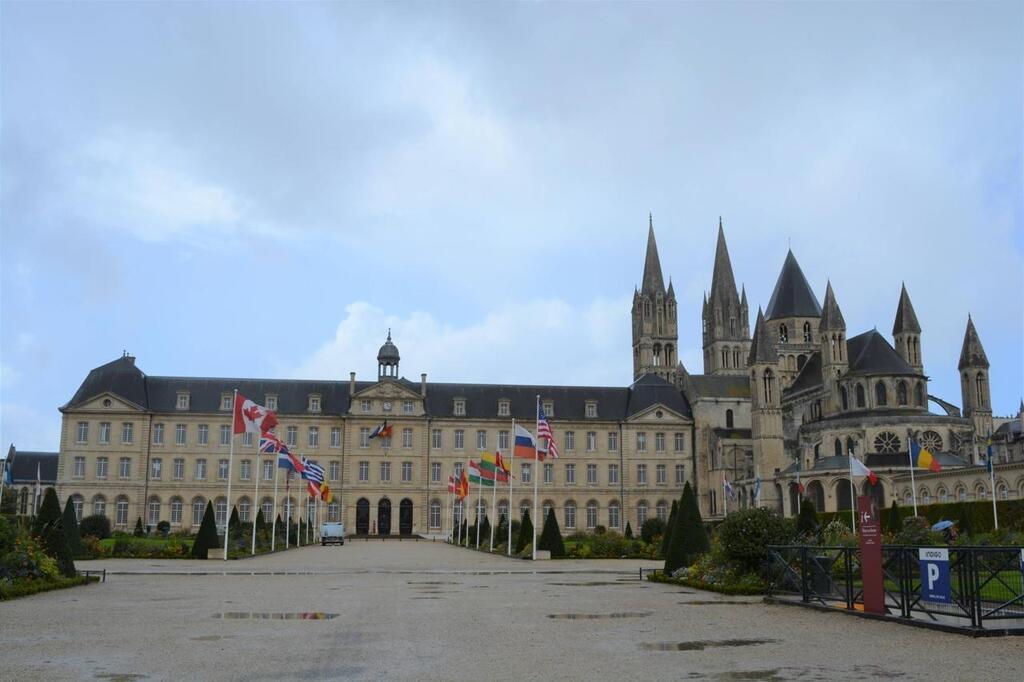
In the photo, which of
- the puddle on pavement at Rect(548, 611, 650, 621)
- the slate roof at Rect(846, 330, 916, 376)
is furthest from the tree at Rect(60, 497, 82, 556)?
the slate roof at Rect(846, 330, 916, 376)

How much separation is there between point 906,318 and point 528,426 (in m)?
33.1

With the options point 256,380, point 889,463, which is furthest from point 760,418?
point 256,380

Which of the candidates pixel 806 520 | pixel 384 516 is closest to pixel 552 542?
pixel 806 520

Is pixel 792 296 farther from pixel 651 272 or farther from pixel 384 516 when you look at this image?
pixel 384 516

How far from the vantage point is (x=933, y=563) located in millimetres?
13469

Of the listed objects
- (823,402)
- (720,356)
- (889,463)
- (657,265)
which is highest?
(657,265)

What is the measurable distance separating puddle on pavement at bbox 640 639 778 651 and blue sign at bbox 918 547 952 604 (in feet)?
9.44

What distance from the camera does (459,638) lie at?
1241 centimetres

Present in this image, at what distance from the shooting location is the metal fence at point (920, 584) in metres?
12.7

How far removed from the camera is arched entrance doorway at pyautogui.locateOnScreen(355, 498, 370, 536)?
240ft

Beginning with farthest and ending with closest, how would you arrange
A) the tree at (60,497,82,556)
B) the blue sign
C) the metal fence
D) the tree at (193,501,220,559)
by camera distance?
the tree at (193,501,220,559) < the tree at (60,497,82,556) < the blue sign < the metal fence

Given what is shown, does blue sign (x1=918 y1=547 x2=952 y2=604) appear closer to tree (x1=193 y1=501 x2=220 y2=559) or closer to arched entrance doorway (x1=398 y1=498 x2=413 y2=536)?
tree (x1=193 y1=501 x2=220 y2=559)

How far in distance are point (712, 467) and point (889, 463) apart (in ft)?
48.0

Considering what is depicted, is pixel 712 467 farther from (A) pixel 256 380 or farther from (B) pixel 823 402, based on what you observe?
(A) pixel 256 380
